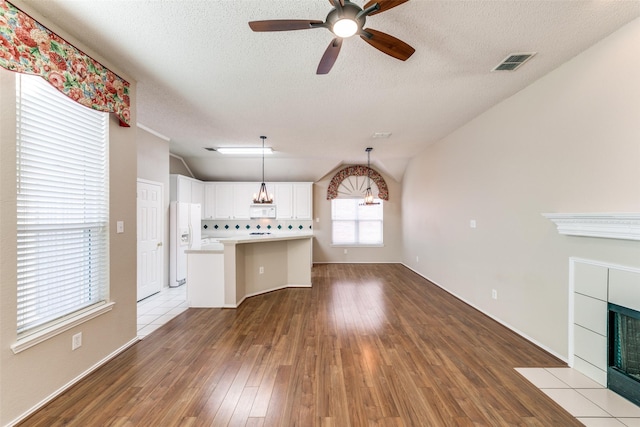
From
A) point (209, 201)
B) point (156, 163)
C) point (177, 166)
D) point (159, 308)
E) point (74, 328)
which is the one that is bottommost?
point (159, 308)

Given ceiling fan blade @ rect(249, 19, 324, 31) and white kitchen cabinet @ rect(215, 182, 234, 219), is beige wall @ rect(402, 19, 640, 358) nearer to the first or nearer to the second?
ceiling fan blade @ rect(249, 19, 324, 31)

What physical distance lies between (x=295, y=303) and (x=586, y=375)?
324 centimetres

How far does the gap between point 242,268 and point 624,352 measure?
4221 mm

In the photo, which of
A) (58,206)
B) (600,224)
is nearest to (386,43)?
(600,224)

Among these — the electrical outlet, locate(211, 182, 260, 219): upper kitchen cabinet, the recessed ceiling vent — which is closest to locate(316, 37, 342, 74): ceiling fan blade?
the recessed ceiling vent

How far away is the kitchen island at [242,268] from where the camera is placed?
391 centimetres

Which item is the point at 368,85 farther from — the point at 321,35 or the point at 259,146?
the point at 259,146

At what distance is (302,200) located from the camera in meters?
7.32

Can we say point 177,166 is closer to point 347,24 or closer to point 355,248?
point 355,248

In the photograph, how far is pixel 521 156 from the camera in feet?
9.71

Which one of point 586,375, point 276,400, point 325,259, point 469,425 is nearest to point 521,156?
point 586,375

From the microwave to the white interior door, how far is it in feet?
8.59

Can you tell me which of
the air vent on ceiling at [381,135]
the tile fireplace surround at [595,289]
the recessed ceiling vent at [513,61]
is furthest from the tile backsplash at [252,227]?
the tile fireplace surround at [595,289]

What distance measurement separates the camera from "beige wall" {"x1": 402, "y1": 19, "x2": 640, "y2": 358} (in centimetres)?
204
